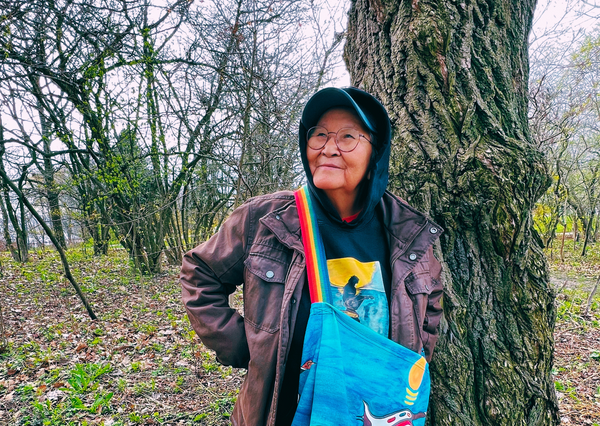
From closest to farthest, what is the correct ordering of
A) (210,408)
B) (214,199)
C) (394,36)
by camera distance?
(394,36)
(210,408)
(214,199)

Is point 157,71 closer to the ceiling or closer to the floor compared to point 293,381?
closer to the ceiling

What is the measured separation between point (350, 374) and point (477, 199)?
1030mm

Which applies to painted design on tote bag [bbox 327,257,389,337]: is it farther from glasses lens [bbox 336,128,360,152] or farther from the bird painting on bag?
glasses lens [bbox 336,128,360,152]

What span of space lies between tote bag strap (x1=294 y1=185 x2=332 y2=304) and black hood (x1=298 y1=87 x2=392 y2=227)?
8 cm

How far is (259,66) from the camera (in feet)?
21.2

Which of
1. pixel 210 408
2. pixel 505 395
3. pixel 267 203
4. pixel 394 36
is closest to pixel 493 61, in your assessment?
pixel 394 36

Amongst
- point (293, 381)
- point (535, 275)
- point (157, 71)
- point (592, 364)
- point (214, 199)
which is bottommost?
point (592, 364)

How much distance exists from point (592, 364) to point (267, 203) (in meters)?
4.66

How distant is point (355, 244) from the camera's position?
1.62 m

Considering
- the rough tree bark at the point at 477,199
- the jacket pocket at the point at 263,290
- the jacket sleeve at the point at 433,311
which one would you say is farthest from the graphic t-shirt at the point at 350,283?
the rough tree bark at the point at 477,199

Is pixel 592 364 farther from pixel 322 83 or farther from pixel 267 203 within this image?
pixel 322 83

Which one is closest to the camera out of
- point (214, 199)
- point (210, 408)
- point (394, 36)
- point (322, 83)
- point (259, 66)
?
point (394, 36)

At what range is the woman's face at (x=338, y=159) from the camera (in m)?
1.56

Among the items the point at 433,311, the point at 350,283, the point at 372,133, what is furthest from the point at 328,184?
the point at 433,311
